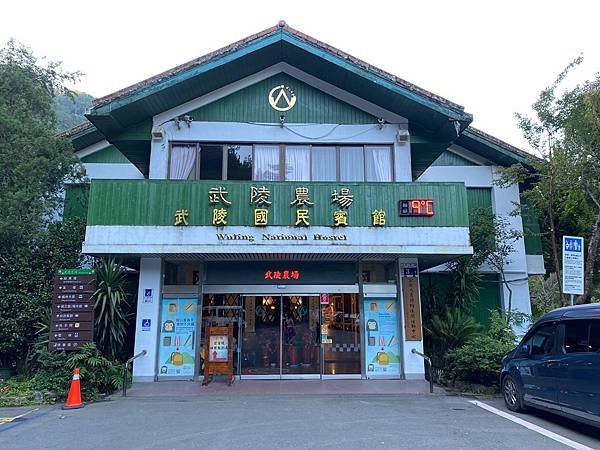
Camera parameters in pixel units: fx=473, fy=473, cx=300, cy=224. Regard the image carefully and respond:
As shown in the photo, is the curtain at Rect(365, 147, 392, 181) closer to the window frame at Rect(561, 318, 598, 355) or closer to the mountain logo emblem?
the mountain logo emblem

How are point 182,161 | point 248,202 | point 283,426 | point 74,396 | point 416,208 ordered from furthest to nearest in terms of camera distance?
1. point 182,161
2. point 416,208
3. point 248,202
4. point 74,396
5. point 283,426

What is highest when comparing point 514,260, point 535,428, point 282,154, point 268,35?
point 268,35

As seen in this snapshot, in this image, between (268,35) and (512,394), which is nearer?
(512,394)

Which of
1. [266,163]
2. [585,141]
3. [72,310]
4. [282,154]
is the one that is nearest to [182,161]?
[266,163]

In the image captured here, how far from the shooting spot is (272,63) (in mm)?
12680

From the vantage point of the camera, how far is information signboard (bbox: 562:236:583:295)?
959 cm

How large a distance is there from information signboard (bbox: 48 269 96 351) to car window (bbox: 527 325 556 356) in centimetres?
884

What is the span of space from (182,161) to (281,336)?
5148mm

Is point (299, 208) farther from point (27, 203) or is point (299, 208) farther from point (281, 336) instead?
point (27, 203)

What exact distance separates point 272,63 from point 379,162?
3.91 m

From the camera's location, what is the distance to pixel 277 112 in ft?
41.3

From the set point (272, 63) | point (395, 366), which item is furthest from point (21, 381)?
point (272, 63)

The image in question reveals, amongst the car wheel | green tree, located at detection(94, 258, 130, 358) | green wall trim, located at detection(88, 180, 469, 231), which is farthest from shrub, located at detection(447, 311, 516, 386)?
green tree, located at detection(94, 258, 130, 358)

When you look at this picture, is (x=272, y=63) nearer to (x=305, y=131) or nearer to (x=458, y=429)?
(x=305, y=131)
